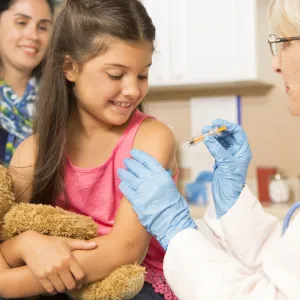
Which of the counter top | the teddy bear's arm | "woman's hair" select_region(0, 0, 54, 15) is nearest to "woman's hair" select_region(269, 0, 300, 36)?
the teddy bear's arm

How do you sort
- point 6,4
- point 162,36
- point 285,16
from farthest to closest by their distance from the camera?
point 162,36 < point 6,4 < point 285,16

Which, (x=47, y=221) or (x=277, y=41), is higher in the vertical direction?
(x=277, y=41)

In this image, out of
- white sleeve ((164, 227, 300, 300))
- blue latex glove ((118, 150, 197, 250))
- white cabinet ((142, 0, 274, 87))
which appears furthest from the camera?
white cabinet ((142, 0, 274, 87))

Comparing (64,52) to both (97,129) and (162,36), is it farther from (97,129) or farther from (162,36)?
(162,36)

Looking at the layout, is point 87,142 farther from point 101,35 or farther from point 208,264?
Result: point 208,264

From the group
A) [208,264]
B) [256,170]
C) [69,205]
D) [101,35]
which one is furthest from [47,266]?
[256,170]

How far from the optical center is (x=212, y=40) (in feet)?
10.8

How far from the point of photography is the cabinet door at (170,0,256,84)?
319 centimetres

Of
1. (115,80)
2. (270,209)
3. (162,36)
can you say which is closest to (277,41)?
(115,80)

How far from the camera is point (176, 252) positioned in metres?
1.08

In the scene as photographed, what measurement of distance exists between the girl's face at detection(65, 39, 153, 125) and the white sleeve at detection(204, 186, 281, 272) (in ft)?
1.15

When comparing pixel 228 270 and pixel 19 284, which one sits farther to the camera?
pixel 19 284

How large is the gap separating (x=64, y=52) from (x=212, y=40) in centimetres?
199

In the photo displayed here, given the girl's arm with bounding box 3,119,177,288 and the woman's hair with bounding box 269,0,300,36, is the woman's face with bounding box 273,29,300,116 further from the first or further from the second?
the girl's arm with bounding box 3,119,177,288
